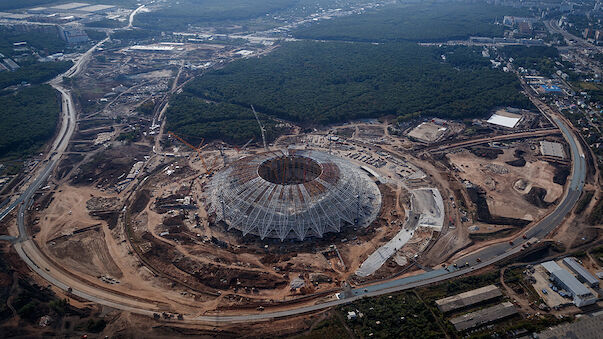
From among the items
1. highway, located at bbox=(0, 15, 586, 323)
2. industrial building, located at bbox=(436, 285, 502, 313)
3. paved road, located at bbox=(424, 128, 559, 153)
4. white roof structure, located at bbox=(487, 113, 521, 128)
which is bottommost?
highway, located at bbox=(0, 15, 586, 323)

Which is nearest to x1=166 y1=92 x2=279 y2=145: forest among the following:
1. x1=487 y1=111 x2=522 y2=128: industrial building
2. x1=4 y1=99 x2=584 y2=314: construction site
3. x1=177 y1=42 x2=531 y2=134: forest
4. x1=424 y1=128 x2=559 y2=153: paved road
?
x1=177 y1=42 x2=531 y2=134: forest

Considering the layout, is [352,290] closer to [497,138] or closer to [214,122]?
[497,138]

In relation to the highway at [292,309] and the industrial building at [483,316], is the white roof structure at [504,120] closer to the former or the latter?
the highway at [292,309]

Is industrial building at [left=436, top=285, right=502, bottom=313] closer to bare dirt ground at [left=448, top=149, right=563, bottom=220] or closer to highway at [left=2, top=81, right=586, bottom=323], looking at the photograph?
highway at [left=2, top=81, right=586, bottom=323]

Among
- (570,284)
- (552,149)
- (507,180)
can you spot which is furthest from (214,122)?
(570,284)

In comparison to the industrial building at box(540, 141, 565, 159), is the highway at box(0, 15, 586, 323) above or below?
below

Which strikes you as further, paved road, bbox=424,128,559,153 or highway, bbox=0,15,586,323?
paved road, bbox=424,128,559,153

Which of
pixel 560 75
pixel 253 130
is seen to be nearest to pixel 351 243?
pixel 253 130

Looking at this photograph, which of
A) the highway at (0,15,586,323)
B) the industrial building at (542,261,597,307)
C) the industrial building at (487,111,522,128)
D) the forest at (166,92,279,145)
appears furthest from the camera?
the industrial building at (487,111,522,128)

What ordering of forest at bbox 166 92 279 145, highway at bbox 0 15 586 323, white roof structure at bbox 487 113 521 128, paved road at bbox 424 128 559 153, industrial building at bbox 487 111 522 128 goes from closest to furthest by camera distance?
1. highway at bbox 0 15 586 323
2. paved road at bbox 424 128 559 153
3. forest at bbox 166 92 279 145
4. white roof structure at bbox 487 113 521 128
5. industrial building at bbox 487 111 522 128
